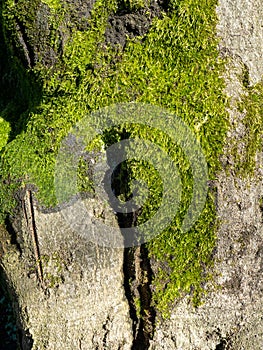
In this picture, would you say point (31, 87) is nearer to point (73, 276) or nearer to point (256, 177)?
point (73, 276)

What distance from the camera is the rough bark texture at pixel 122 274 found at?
7.02ft

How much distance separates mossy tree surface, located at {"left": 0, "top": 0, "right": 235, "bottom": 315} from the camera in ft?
6.73

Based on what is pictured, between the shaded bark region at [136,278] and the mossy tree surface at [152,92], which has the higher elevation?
the mossy tree surface at [152,92]

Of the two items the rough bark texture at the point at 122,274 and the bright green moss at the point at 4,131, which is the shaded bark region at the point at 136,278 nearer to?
the rough bark texture at the point at 122,274

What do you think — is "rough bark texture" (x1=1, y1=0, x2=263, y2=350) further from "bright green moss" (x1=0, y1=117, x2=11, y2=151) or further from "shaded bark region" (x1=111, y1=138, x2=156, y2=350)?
"bright green moss" (x1=0, y1=117, x2=11, y2=151)

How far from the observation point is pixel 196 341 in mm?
2213

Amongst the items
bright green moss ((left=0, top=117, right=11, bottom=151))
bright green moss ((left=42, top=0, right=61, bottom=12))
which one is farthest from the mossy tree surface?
bright green moss ((left=0, top=117, right=11, bottom=151))

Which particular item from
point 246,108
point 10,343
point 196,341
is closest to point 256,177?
point 246,108

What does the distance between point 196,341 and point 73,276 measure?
630 mm

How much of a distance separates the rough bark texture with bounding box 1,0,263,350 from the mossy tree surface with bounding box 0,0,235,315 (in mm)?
54

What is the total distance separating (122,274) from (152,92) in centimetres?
85

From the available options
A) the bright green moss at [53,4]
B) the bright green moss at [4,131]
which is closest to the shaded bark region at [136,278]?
the bright green moss at [4,131]

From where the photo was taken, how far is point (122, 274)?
7.45 ft

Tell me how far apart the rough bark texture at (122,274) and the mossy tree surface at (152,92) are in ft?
0.18
